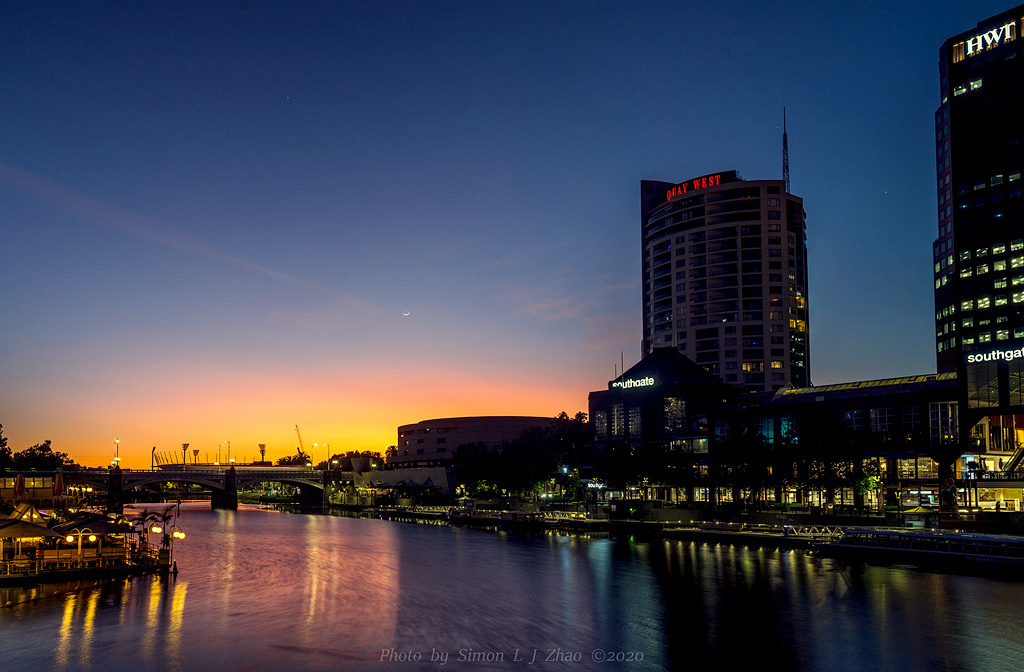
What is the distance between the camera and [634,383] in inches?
6432

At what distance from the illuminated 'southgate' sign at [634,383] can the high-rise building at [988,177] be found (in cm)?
7132

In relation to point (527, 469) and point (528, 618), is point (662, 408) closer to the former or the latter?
point (527, 469)

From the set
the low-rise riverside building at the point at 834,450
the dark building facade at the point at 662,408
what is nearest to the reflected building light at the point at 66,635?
the low-rise riverside building at the point at 834,450

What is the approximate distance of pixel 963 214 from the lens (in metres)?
187

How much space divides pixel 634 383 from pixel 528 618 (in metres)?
113

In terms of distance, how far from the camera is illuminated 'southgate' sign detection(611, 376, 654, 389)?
526ft

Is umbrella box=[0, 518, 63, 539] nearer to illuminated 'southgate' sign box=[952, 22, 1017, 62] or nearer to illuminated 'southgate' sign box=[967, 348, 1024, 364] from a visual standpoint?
illuminated 'southgate' sign box=[967, 348, 1024, 364]

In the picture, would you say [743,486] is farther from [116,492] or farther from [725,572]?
[116,492]

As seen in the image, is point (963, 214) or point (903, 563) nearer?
point (903, 563)

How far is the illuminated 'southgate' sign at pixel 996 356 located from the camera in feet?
342

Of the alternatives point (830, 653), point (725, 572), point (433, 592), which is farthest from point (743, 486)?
point (830, 653)

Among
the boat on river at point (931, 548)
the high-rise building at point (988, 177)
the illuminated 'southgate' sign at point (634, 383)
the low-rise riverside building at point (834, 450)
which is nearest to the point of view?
the boat on river at point (931, 548)

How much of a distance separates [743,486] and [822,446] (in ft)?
44.4

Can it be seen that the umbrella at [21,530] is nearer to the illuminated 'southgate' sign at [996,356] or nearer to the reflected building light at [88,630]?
the reflected building light at [88,630]
